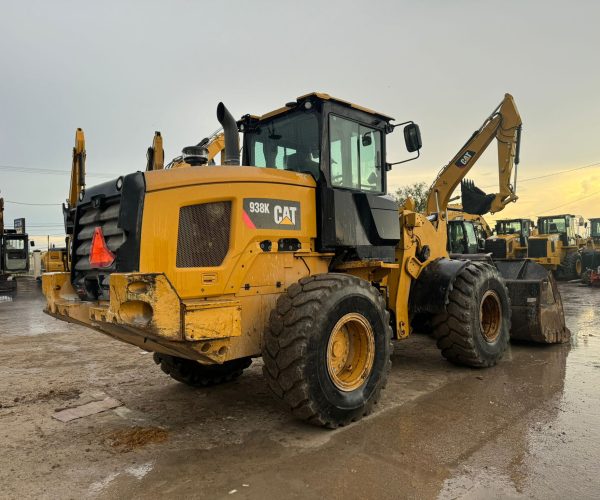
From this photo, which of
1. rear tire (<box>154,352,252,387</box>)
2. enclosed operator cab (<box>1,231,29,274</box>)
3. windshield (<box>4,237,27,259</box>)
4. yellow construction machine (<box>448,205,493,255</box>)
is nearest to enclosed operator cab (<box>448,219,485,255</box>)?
yellow construction machine (<box>448,205,493,255</box>)

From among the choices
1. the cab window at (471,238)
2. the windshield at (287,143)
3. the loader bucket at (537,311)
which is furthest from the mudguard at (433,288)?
the cab window at (471,238)

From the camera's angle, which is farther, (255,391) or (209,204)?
(255,391)

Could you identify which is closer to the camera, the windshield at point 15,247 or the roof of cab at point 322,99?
the roof of cab at point 322,99

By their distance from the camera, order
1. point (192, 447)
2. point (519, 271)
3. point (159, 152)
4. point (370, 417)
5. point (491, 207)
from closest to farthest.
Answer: point (192, 447)
point (370, 417)
point (519, 271)
point (159, 152)
point (491, 207)

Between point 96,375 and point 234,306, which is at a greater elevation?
point 234,306

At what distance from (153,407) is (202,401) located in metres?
0.48

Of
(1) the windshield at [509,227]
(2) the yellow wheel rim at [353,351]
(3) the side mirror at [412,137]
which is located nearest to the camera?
(2) the yellow wheel rim at [353,351]

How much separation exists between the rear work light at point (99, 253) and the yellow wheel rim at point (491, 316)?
460 cm

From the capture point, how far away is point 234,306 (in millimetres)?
3826

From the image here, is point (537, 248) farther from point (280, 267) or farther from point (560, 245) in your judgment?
point (280, 267)

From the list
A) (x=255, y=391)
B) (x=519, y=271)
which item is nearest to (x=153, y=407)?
(x=255, y=391)

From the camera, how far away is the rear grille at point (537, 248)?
20156 millimetres

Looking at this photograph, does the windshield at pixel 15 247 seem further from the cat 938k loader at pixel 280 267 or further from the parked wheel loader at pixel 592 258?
the parked wheel loader at pixel 592 258

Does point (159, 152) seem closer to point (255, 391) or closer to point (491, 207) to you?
point (255, 391)
